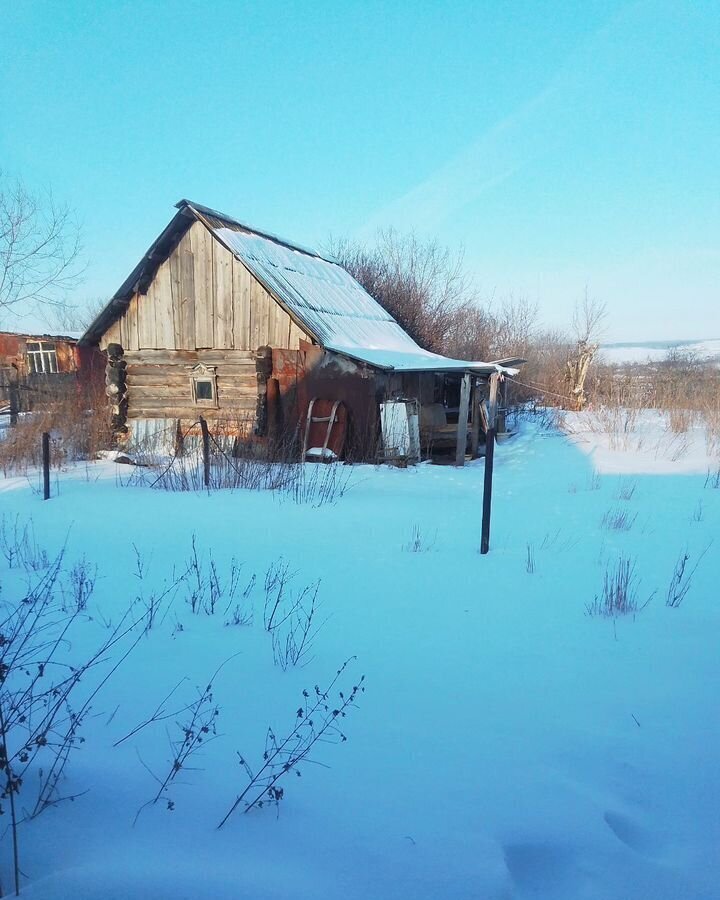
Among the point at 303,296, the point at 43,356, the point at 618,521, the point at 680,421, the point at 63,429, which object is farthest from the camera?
the point at 43,356

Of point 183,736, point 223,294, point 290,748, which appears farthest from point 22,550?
point 223,294

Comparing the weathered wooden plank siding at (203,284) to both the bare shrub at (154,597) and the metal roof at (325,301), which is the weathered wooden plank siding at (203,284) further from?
the bare shrub at (154,597)

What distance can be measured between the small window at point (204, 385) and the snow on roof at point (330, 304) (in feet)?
8.82

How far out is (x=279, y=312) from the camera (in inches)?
511

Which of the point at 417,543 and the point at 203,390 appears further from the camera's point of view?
the point at 203,390

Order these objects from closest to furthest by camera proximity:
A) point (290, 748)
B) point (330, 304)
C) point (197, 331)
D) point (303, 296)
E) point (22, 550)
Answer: point (290, 748)
point (22, 550)
point (197, 331)
point (303, 296)
point (330, 304)

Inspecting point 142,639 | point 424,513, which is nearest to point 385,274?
point 424,513

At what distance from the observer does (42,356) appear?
27.4m

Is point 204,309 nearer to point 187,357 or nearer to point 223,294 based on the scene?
point 223,294

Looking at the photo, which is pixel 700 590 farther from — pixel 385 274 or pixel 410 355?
pixel 385 274

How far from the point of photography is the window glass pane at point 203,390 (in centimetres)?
1387

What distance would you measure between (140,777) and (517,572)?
375cm

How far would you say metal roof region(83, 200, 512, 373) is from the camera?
1273cm

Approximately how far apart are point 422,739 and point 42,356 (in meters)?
30.0
